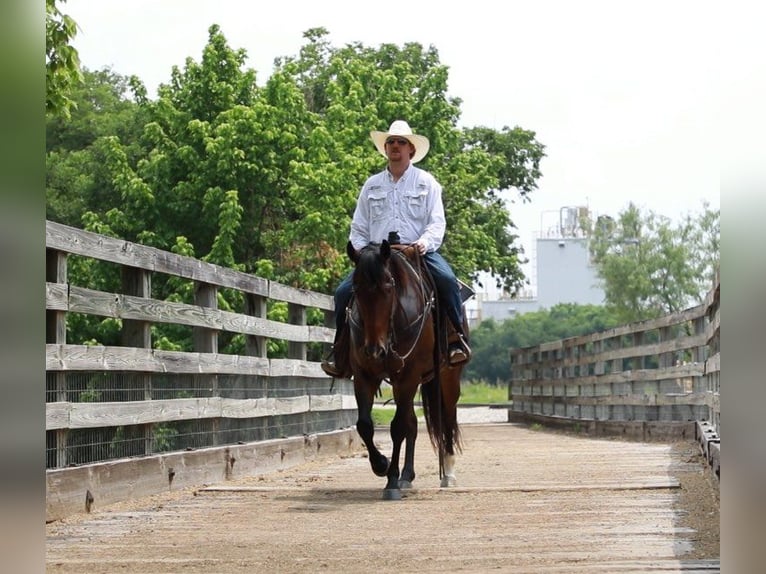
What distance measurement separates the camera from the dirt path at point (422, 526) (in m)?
5.83

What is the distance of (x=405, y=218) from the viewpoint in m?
9.45

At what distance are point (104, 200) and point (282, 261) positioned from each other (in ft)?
38.8

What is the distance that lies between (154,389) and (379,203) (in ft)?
6.63

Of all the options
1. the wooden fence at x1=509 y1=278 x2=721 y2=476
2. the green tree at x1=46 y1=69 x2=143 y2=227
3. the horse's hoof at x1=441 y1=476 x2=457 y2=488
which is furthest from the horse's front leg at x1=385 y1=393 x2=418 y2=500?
the green tree at x1=46 y1=69 x2=143 y2=227

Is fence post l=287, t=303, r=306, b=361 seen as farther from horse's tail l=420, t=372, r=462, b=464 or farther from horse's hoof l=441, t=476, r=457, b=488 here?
horse's hoof l=441, t=476, r=457, b=488

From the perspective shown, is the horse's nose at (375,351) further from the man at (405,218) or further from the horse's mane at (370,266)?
the man at (405,218)

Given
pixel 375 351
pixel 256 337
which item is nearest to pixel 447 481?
pixel 375 351

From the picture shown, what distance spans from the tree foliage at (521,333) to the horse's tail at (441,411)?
3830 inches

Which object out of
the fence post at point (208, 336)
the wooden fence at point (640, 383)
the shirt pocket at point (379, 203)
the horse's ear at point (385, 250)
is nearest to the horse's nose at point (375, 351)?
the horse's ear at point (385, 250)

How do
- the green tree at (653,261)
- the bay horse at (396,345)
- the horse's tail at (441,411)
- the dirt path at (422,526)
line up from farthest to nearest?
the green tree at (653,261), the horse's tail at (441,411), the bay horse at (396,345), the dirt path at (422,526)

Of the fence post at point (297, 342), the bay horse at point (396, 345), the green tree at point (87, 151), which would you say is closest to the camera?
the bay horse at point (396, 345)

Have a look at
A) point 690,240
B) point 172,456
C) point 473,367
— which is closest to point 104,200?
point 172,456
